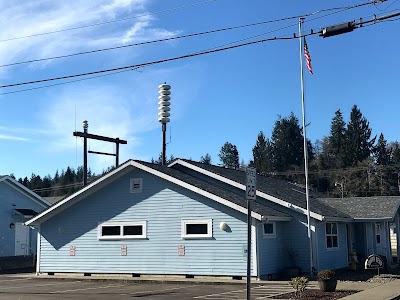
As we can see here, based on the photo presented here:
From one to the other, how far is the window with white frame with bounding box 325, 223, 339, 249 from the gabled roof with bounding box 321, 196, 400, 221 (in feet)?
5.98

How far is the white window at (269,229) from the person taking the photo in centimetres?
2298

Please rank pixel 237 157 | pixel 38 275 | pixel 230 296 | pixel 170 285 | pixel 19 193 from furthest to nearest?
pixel 237 157, pixel 19 193, pixel 38 275, pixel 170 285, pixel 230 296

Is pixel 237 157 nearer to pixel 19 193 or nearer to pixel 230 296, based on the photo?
pixel 19 193

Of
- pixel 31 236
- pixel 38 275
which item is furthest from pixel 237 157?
pixel 38 275

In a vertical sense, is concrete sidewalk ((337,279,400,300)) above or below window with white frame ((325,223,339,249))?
below

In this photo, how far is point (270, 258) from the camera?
23000 mm

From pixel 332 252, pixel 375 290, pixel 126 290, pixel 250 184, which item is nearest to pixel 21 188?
pixel 126 290

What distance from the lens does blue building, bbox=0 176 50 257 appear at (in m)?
35.7

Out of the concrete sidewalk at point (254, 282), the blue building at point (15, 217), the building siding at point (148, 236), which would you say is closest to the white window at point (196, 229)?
the building siding at point (148, 236)

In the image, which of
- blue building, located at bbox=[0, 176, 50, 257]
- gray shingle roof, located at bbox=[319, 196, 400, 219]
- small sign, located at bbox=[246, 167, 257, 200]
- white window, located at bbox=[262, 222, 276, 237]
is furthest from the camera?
blue building, located at bbox=[0, 176, 50, 257]

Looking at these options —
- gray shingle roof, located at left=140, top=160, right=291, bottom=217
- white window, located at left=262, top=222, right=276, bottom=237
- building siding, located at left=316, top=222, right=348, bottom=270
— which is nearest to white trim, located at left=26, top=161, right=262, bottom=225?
gray shingle roof, located at left=140, top=160, right=291, bottom=217

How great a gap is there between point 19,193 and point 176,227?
1769 centimetres

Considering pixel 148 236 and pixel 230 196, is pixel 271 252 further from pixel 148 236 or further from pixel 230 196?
pixel 148 236

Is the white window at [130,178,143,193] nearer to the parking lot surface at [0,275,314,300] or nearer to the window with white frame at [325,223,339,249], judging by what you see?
the parking lot surface at [0,275,314,300]
